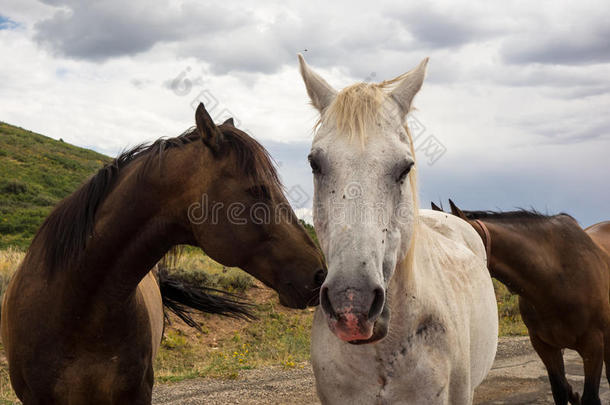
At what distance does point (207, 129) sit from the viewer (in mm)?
3076

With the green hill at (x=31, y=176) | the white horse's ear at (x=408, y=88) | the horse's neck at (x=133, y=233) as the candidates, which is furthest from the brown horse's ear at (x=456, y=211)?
the green hill at (x=31, y=176)

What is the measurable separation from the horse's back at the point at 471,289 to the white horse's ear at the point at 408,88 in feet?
2.72

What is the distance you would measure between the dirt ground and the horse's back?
10.3 ft

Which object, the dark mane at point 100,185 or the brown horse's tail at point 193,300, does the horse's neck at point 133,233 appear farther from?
the brown horse's tail at point 193,300

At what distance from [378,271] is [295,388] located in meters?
5.23

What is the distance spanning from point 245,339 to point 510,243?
6.35 m

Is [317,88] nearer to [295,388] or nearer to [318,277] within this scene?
[318,277]

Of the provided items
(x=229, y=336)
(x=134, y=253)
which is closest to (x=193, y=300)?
(x=134, y=253)

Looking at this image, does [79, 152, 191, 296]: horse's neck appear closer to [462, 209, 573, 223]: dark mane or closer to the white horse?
the white horse

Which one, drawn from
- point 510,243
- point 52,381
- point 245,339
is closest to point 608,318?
point 510,243

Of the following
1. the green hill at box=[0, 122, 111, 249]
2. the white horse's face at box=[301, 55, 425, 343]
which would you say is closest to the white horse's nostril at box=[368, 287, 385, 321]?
the white horse's face at box=[301, 55, 425, 343]

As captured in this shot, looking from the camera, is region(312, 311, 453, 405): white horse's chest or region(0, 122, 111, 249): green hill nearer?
region(312, 311, 453, 405): white horse's chest

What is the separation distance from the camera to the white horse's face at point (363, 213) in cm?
191

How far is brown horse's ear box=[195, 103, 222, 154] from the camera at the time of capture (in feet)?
10.1
